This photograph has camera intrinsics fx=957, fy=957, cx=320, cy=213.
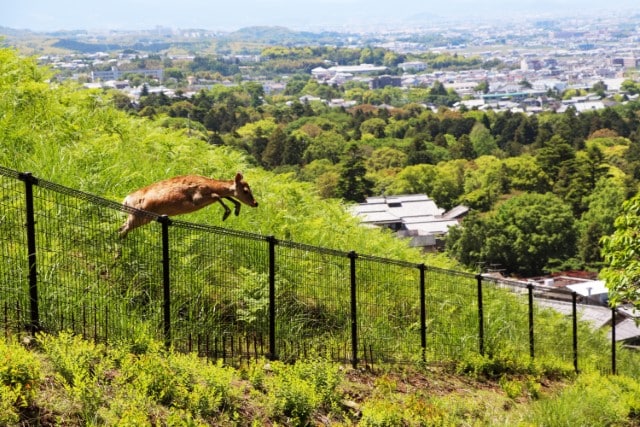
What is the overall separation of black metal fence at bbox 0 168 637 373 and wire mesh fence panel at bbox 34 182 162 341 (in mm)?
12

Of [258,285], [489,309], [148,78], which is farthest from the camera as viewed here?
[148,78]

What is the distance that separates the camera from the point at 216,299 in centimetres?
739

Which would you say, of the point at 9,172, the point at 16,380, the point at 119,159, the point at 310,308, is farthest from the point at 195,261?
the point at 16,380

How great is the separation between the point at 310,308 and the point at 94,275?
207 centimetres

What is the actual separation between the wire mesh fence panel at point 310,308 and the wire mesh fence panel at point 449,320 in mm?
858

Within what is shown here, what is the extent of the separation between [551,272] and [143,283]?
46.1 metres

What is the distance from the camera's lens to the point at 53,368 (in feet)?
16.6

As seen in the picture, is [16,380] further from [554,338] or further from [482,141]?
[482,141]

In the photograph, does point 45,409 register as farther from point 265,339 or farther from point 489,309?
point 489,309

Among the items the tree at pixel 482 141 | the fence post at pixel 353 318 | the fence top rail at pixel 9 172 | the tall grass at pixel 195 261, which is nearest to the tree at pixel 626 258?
the tall grass at pixel 195 261

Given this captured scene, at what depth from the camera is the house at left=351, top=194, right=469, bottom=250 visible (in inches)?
1955

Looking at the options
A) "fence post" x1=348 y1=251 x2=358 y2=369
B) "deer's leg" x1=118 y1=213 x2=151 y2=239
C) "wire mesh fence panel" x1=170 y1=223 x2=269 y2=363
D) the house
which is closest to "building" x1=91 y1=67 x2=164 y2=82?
the house

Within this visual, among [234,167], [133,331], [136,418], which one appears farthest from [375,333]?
[234,167]

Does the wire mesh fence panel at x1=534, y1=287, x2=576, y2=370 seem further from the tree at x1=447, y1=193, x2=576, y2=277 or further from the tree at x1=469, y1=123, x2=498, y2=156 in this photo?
the tree at x1=469, y1=123, x2=498, y2=156
